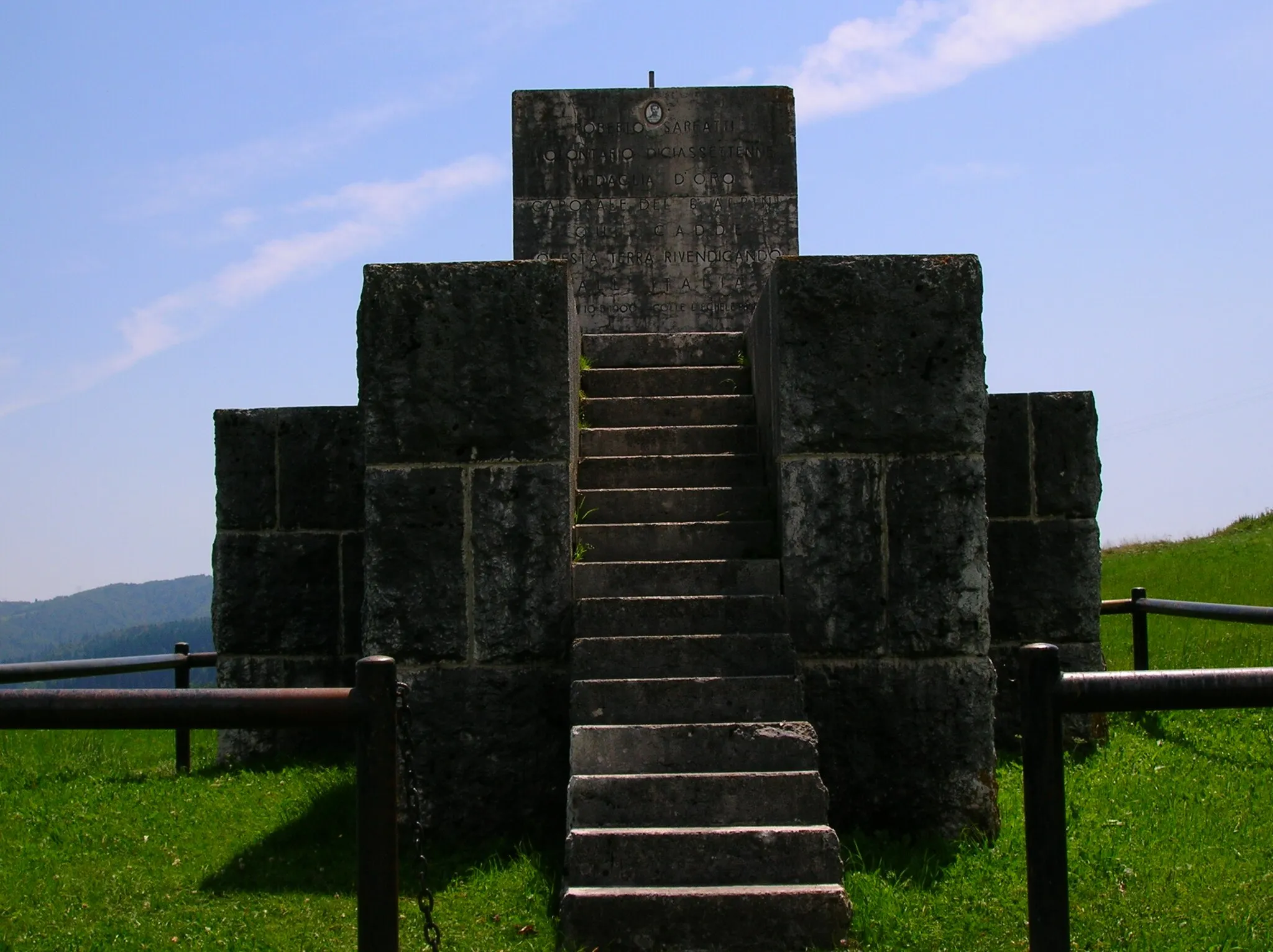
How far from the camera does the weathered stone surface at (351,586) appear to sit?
7.02 metres

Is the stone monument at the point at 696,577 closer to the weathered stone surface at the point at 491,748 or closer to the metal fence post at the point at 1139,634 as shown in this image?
the weathered stone surface at the point at 491,748

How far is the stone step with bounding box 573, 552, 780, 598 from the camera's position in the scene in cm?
549

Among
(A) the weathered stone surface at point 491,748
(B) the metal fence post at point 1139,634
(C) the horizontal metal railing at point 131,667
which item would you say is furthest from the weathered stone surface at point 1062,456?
(C) the horizontal metal railing at point 131,667

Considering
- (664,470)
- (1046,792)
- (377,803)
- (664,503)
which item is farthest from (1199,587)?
(377,803)

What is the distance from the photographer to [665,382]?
23.0 ft

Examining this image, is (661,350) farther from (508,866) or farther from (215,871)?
(215,871)

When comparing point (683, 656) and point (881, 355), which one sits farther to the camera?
point (881, 355)

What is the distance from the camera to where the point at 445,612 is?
5273mm

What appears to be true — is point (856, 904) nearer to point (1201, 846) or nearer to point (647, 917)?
point (647, 917)

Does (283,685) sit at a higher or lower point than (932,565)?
lower

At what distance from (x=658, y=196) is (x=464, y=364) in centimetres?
513

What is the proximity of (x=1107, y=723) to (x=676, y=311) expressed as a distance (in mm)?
4560

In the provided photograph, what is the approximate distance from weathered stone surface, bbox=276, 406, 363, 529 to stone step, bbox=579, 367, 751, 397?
1.38m

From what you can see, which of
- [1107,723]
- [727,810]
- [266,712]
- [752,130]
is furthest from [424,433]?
[752,130]
